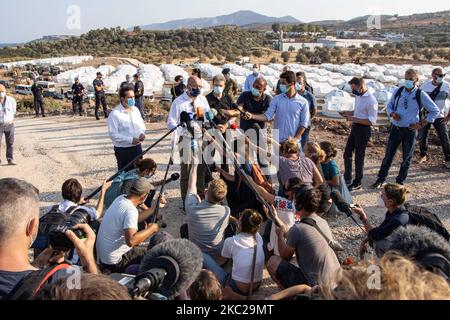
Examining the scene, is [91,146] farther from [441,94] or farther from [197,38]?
[197,38]

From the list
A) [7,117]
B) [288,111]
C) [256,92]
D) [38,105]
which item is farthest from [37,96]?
[288,111]

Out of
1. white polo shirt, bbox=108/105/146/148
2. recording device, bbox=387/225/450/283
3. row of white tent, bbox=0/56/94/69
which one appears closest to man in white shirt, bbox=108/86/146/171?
white polo shirt, bbox=108/105/146/148

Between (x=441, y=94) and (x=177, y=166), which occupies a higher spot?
(x=441, y=94)

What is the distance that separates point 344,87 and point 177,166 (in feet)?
53.6

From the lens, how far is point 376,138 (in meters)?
10.8

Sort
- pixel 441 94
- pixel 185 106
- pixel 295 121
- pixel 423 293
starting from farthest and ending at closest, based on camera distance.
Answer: pixel 441 94
pixel 295 121
pixel 185 106
pixel 423 293

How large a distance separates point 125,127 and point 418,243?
4894 millimetres

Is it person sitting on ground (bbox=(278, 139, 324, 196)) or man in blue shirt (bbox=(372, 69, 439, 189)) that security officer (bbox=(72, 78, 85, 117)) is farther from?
person sitting on ground (bbox=(278, 139, 324, 196))

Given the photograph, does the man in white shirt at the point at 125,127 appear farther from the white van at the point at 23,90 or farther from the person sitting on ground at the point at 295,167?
the white van at the point at 23,90

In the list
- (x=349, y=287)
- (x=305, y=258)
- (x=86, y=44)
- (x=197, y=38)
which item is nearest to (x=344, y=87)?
(x=305, y=258)

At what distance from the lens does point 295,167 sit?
5.12 metres

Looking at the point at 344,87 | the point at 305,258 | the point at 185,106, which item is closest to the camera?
the point at 305,258

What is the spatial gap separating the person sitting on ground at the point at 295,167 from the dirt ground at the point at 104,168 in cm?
101

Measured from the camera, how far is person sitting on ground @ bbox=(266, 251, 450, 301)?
1341 millimetres
